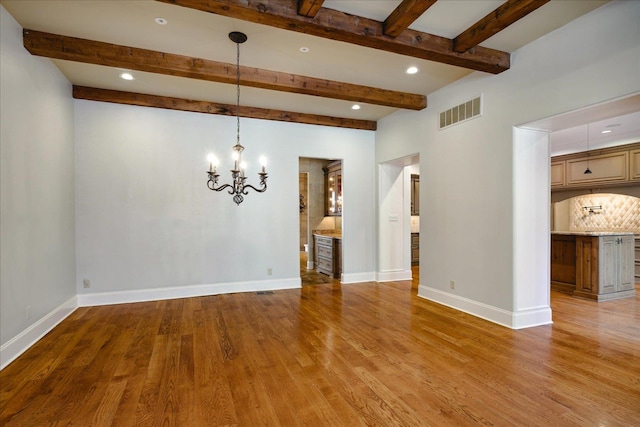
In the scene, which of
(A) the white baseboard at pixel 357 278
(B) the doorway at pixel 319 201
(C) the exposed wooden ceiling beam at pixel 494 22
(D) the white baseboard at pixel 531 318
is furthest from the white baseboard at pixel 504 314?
(B) the doorway at pixel 319 201

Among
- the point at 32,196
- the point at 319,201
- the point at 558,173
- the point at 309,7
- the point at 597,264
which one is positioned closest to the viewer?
the point at 309,7

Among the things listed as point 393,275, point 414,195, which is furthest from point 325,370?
point 414,195

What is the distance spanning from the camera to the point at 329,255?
6820 mm

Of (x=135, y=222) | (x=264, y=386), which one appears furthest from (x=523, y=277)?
(x=135, y=222)

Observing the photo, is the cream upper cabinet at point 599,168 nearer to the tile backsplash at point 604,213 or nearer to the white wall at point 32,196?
the tile backsplash at point 604,213

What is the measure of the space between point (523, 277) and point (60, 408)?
4.43 m

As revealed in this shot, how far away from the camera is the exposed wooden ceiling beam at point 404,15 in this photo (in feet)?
8.66

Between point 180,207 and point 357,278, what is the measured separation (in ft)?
11.2

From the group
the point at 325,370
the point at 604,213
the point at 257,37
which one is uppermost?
the point at 257,37

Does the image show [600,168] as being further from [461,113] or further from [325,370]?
[325,370]

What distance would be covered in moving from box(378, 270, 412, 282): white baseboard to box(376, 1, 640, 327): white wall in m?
1.21

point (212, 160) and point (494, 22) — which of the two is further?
point (212, 160)

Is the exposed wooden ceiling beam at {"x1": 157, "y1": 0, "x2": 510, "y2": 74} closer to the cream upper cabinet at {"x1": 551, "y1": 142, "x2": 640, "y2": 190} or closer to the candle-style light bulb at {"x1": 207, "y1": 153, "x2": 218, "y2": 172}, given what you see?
the candle-style light bulb at {"x1": 207, "y1": 153, "x2": 218, "y2": 172}

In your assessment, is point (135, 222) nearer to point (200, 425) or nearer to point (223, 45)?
point (223, 45)
